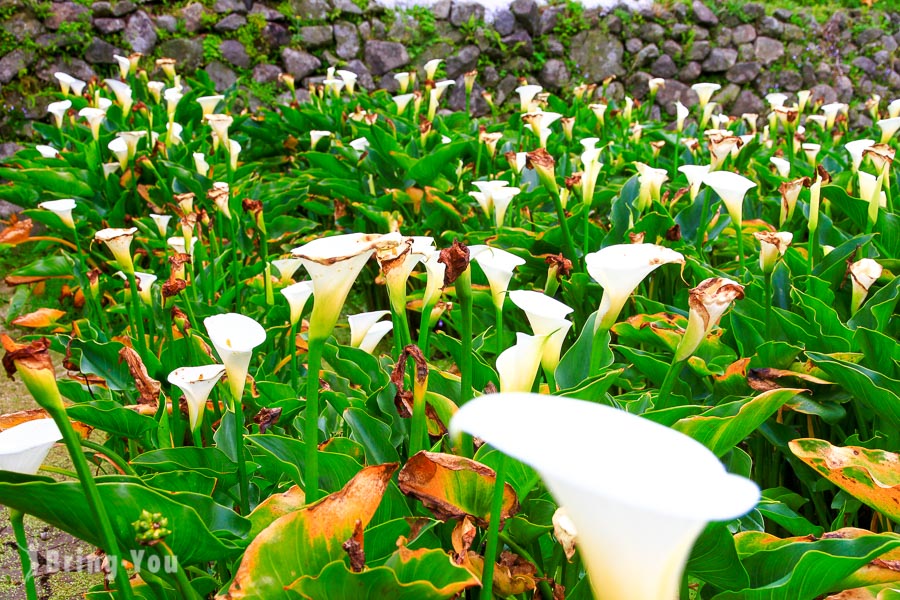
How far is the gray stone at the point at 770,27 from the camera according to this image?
25.8 feet

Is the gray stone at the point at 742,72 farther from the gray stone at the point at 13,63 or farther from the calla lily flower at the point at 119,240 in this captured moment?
the calla lily flower at the point at 119,240

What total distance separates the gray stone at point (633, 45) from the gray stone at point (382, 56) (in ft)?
7.87

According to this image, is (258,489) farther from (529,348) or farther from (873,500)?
(873,500)

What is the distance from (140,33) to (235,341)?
570cm

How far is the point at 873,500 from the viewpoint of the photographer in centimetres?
103

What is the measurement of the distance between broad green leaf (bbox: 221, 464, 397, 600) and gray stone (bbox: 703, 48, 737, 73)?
7.97 m

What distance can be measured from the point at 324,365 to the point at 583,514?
213 centimetres

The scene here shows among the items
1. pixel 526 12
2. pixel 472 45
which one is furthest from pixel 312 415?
pixel 526 12

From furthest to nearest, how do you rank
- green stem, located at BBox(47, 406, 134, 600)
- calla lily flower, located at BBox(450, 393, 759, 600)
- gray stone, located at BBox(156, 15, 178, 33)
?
gray stone, located at BBox(156, 15, 178, 33), green stem, located at BBox(47, 406, 134, 600), calla lily flower, located at BBox(450, 393, 759, 600)

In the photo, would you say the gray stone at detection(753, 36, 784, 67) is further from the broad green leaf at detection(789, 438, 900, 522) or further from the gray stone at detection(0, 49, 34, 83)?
the broad green leaf at detection(789, 438, 900, 522)

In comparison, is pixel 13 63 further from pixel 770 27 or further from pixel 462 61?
pixel 770 27

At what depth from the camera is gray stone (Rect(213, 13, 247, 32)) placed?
6.08 metres

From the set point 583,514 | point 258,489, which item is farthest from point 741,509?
point 258,489

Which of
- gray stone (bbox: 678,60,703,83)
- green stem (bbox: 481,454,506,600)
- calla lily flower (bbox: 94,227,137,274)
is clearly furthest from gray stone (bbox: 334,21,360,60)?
green stem (bbox: 481,454,506,600)
